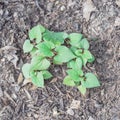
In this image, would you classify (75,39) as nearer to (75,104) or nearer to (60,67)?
(60,67)

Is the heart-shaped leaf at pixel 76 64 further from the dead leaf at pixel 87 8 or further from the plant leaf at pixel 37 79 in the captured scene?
the dead leaf at pixel 87 8

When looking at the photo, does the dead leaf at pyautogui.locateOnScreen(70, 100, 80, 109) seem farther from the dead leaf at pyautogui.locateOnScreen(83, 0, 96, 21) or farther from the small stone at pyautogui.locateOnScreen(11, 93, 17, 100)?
the dead leaf at pyautogui.locateOnScreen(83, 0, 96, 21)

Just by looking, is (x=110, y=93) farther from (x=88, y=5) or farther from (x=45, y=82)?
(x=88, y=5)

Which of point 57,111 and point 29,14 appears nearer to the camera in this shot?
point 57,111

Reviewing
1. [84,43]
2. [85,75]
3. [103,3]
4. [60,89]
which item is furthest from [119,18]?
[60,89]

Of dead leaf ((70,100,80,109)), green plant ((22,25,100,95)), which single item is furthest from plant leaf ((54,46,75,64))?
dead leaf ((70,100,80,109))

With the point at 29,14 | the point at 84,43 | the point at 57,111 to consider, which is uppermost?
the point at 29,14
